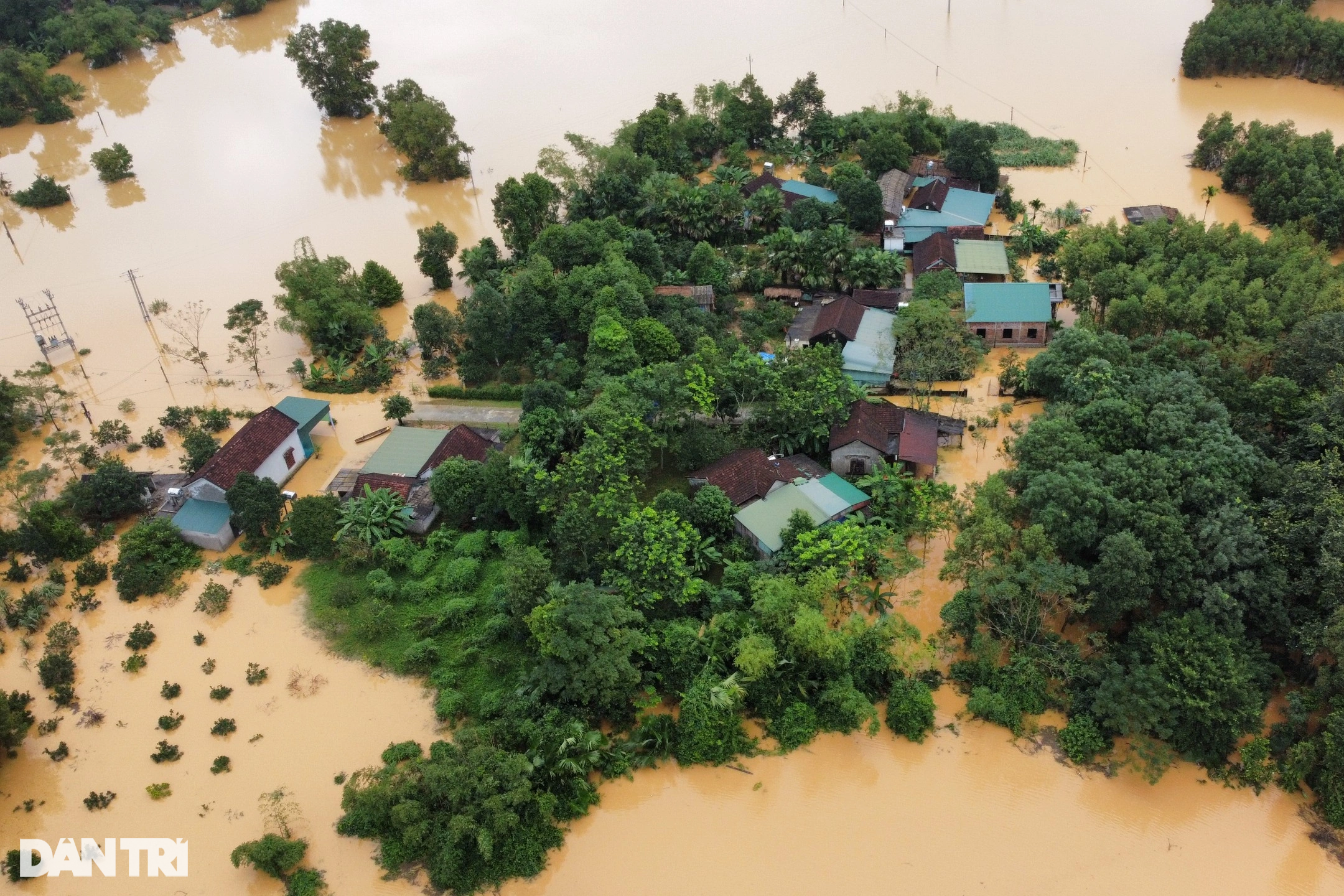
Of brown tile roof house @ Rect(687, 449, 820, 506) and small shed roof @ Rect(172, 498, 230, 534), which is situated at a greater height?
brown tile roof house @ Rect(687, 449, 820, 506)

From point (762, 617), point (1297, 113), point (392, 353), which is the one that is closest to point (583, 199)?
point (392, 353)

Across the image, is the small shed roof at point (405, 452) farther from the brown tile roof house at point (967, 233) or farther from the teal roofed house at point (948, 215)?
the brown tile roof house at point (967, 233)

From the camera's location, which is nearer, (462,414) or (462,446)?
(462,446)

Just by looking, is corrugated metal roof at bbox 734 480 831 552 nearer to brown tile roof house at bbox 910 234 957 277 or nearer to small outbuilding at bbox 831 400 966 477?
small outbuilding at bbox 831 400 966 477

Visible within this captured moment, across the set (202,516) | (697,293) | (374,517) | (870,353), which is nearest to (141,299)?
(202,516)

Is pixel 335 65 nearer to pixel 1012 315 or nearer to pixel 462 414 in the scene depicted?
pixel 462 414

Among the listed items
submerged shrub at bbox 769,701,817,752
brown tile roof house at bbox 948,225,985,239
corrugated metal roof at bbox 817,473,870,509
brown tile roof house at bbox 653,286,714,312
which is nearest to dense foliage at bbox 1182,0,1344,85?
brown tile roof house at bbox 948,225,985,239

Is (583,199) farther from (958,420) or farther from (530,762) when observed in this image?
(530,762)
